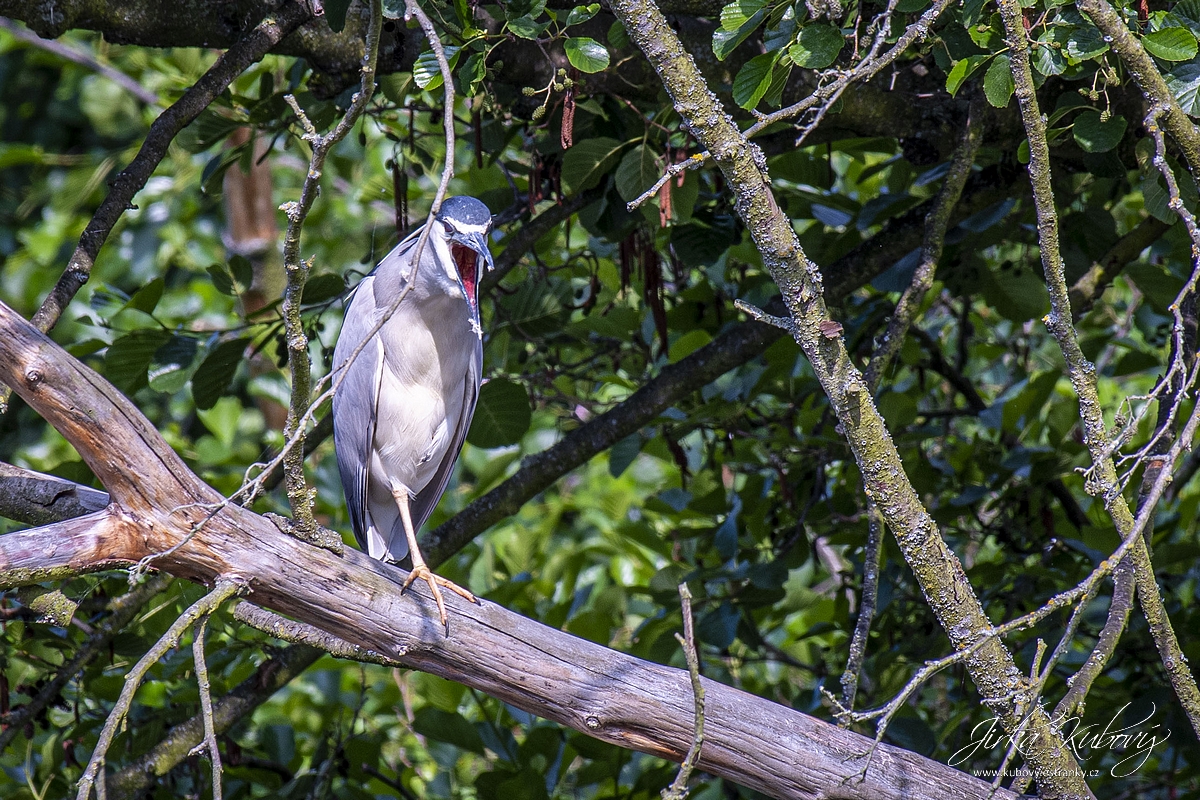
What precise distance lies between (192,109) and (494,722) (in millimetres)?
1954

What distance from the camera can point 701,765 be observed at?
1.91 m

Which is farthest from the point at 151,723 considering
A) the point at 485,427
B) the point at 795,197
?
the point at 795,197

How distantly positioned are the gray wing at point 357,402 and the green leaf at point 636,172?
2.68 ft

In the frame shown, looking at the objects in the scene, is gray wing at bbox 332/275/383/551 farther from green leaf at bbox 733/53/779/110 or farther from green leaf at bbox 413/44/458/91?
green leaf at bbox 733/53/779/110

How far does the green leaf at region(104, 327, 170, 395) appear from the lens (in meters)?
2.74

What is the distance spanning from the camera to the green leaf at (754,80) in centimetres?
197

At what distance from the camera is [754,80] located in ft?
6.53

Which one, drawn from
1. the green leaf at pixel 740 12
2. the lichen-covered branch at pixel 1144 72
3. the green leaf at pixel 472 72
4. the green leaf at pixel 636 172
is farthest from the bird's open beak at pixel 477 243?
the lichen-covered branch at pixel 1144 72

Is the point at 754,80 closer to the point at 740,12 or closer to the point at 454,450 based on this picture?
the point at 740,12

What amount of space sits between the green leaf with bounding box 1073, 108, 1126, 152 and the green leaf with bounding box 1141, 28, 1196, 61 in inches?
10.2

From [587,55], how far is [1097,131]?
1.04 meters

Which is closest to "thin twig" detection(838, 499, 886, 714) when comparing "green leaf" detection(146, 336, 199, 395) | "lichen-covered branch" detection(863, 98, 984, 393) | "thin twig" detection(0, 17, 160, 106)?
"lichen-covered branch" detection(863, 98, 984, 393)

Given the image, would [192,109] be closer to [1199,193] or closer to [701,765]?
[701,765]

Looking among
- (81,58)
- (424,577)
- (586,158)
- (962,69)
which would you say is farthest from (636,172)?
(81,58)
